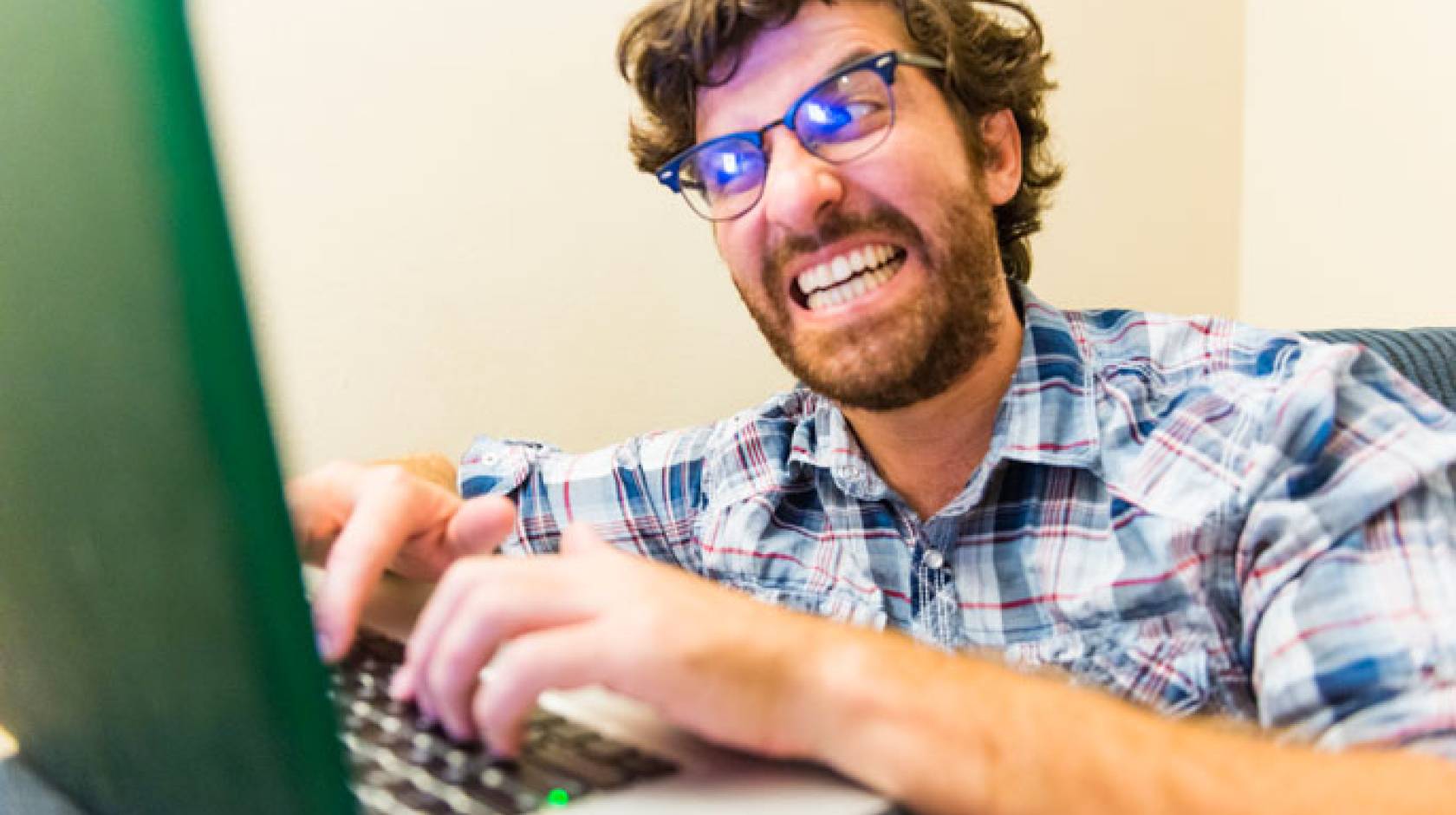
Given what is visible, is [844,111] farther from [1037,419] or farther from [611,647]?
[611,647]

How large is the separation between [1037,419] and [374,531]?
1.89 ft

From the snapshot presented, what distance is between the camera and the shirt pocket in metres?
0.77

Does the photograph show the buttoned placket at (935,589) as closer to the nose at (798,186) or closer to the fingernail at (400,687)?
the nose at (798,186)

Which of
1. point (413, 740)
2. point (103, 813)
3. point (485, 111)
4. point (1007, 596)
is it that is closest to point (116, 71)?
point (413, 740)

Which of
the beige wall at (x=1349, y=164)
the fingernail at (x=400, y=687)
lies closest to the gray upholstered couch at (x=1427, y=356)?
the beige wall at (x=1349, y=164)

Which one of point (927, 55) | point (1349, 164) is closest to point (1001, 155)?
point (927, 55)

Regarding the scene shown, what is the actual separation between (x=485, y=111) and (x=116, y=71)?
1.09 meters

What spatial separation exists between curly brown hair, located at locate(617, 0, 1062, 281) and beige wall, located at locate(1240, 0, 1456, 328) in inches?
24.7

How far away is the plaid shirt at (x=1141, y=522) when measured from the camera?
0.65 metres

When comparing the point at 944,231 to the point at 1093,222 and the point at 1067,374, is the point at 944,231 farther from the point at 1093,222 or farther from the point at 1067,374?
the point at 1093,222

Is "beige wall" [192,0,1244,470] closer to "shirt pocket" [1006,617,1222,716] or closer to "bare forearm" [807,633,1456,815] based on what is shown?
"shirt pocket" [1006,617,1222,716]

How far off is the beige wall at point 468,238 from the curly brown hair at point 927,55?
0.12 metres

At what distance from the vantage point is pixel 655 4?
1142 mm

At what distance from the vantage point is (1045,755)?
422mm
